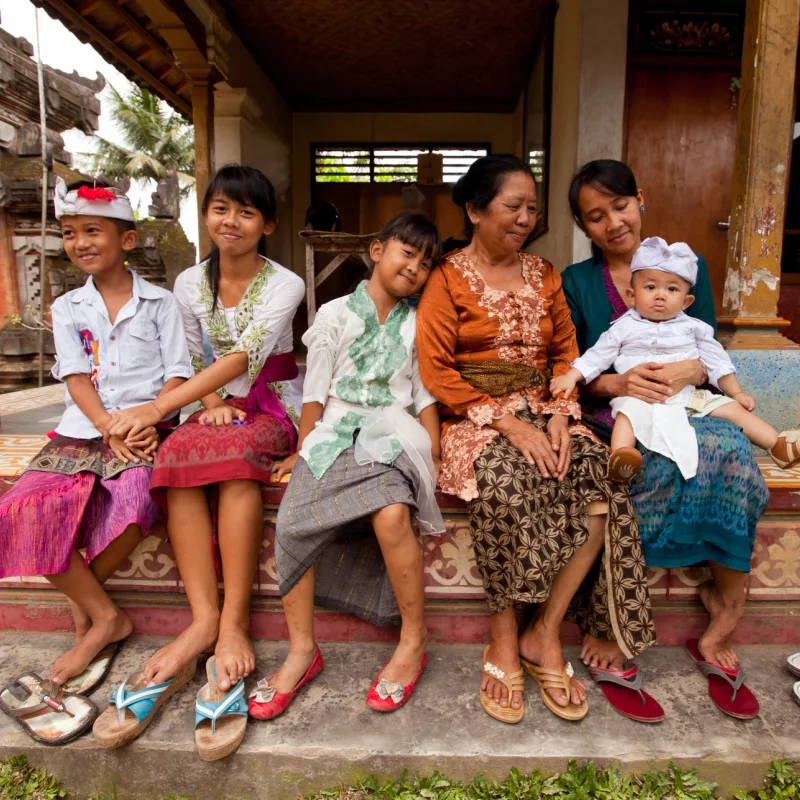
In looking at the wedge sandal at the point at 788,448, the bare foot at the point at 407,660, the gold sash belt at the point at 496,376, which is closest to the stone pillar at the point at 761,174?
the wedge sandal at the point at 788,448

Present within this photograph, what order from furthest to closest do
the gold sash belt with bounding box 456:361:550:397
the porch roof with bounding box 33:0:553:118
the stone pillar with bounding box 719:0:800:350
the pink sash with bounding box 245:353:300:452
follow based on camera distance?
the porch roof with bounding box 33:0:553:118
the stone pillar with bounding box 719:0:800:350
the pink sash with bounding box 245:353:300:452
the gold sash belt with bounding box 456:361:550:397

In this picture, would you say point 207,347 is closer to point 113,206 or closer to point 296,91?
point 113,206

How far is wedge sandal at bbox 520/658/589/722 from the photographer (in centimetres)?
163

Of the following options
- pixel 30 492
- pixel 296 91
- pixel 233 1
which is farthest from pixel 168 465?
pixel 296 91

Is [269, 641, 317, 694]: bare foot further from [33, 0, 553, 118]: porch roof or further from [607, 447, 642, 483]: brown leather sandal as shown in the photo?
[33, 0, 553, 118]: porch roof

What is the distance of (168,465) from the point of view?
1778 millimetres

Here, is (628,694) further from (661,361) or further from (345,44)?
(345,44)

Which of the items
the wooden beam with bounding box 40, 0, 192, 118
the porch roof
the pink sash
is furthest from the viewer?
the porch roof

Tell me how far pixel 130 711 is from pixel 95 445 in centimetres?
86

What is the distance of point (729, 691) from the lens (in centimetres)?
173

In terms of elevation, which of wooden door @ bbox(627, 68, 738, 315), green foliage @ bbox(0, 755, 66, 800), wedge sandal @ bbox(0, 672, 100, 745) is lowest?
green foliage @ bbox(0, 755, 66, 800)

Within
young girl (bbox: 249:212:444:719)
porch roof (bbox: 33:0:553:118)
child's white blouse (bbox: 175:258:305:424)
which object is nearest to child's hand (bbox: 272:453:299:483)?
young girl (bbox: 249:212:444:719)

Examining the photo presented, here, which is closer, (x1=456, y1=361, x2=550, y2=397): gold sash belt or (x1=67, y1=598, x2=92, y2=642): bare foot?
(x1=67, y1=598, x2=92, y2=642): bare foot

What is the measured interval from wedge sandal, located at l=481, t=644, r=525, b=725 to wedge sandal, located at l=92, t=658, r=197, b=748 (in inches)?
36.6
